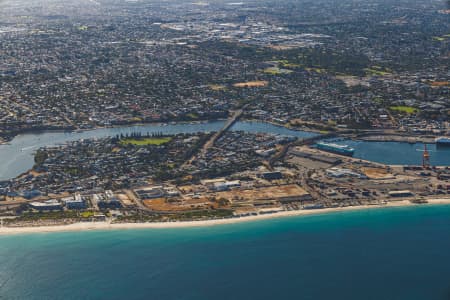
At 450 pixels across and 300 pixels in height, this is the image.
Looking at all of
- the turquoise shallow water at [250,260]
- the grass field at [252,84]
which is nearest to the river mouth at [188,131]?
the turquoise shallow water at [250,260]

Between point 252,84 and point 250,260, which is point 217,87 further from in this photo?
point 250,260

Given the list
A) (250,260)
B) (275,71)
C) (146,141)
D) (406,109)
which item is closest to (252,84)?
(275,71)

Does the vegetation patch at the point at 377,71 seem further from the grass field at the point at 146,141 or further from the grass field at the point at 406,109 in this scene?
the grass field at the point at 146,141

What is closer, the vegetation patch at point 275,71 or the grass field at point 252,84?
the grass field at point 252,84

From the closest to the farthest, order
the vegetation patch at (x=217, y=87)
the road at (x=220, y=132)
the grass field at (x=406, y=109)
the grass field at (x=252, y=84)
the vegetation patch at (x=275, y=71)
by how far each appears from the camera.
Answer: the road at (x=220, y=132) → the grass field at (x=406, y=109) → the vegetation patch at (x=217, y=87) → the grass field at (x=252, y=84) → the vegetation patch at (x=275, y=71)


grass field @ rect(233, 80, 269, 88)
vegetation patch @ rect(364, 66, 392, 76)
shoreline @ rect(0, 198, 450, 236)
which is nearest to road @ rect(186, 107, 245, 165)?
shoreline @ rect(0, 198, 450, 236)

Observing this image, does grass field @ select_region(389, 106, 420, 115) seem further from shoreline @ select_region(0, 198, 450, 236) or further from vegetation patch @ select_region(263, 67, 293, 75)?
shoreline @ select_region(0, 198, 450, 236)

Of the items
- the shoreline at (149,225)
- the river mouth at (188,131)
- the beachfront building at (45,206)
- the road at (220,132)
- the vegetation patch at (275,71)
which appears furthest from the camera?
the vegetation patch at (275,71)
